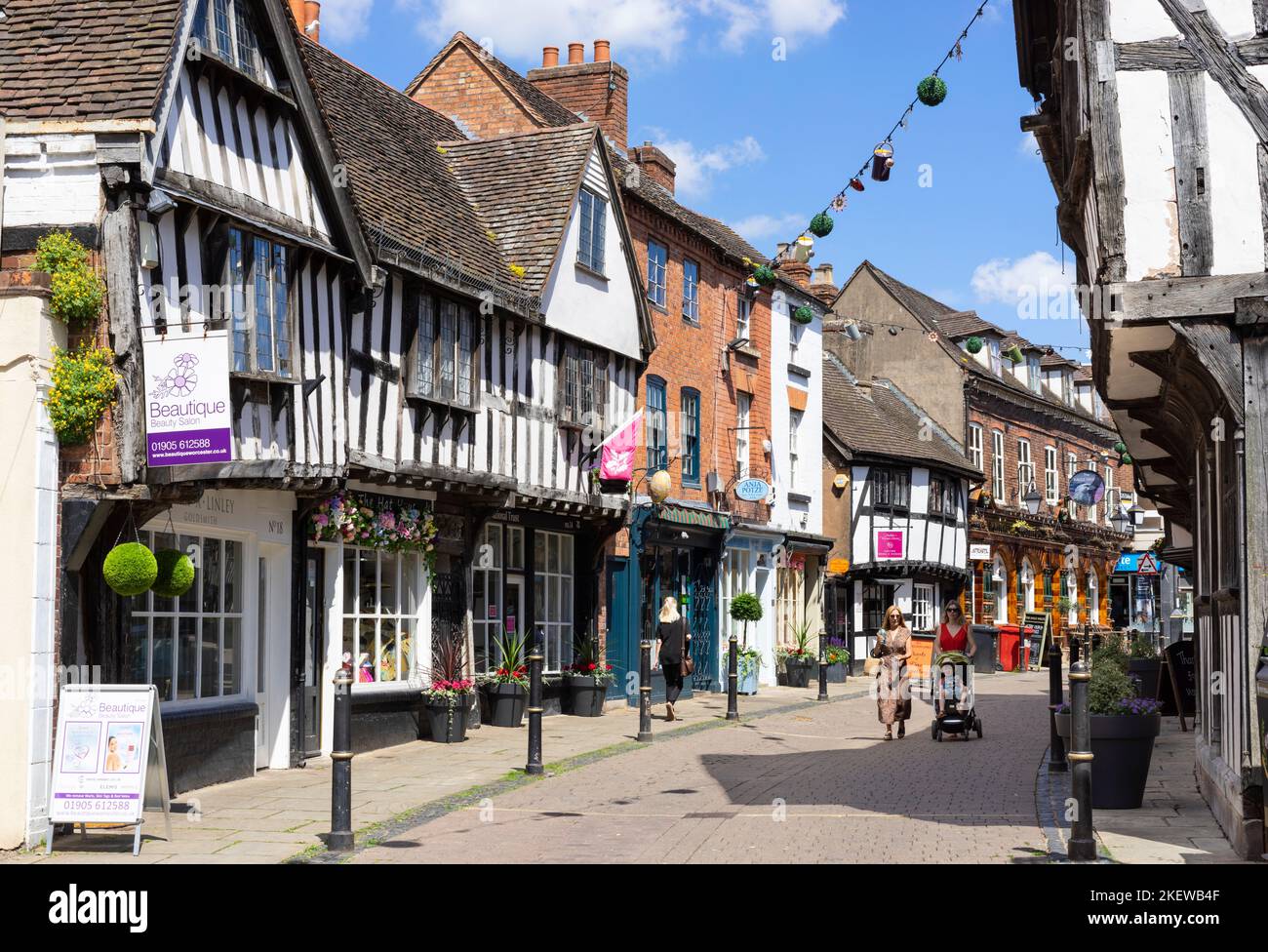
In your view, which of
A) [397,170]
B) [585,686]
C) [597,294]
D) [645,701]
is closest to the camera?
[645,701]

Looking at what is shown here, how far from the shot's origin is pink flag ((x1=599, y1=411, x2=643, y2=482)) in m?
20.2

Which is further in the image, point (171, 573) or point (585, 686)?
point (585, 686)

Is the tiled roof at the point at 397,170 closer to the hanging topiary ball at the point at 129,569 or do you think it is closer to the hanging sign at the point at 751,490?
the hanging topiary ball at the point at 129,569

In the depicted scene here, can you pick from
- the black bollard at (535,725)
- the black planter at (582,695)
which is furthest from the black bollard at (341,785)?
the black planter at (582,695)

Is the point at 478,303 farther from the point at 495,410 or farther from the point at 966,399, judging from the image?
the point at 966,399

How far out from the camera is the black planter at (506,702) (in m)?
18.2

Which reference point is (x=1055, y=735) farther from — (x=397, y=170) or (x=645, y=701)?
(x=397, y=170)

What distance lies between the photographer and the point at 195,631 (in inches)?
504

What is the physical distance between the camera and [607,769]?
46.9 feet

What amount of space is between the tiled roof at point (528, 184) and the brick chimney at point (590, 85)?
483 cm

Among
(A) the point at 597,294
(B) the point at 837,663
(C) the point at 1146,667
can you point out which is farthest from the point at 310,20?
(B) the point at 837,663

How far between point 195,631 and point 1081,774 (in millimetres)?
7830

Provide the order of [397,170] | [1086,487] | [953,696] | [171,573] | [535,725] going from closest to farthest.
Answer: [171,573], [535,725], [953,696], [397,170], [1086,487]

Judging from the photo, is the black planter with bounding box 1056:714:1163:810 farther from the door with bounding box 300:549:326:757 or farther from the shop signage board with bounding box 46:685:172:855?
the door with bounding box 300:549:326:757
